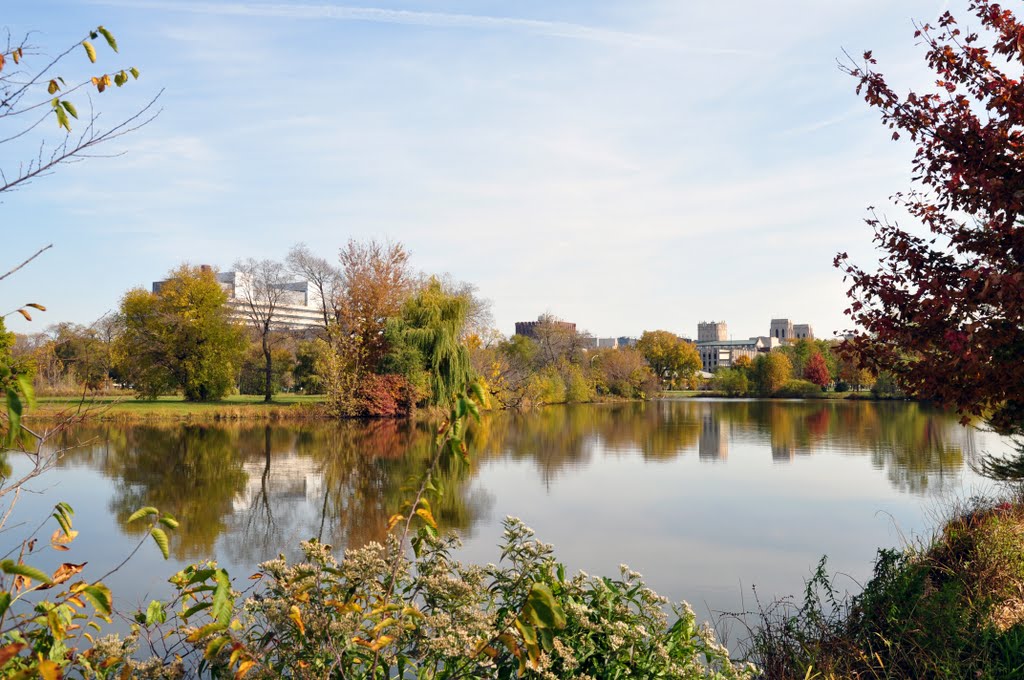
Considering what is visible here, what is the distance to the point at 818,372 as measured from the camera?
194 ft

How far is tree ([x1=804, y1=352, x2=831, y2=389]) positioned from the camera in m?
58.9

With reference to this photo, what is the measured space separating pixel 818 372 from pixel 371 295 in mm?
43296

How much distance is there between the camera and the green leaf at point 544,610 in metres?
1.83

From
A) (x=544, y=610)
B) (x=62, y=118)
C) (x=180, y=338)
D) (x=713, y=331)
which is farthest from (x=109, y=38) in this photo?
(x=713, y=331)

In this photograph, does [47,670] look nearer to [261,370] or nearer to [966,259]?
[966,259]

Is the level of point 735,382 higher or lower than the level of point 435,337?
lower

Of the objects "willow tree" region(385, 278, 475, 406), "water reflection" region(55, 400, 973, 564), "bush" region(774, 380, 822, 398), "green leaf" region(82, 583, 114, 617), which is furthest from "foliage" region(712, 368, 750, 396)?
"green leaf" region(82, 583, 114, 617)

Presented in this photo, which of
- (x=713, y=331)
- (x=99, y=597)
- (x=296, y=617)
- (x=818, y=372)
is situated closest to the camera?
(x=99, y=597)

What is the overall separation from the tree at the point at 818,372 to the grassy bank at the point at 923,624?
56.9 meters

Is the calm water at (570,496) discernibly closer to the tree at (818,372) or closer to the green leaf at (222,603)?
the green leaf at (222,603)

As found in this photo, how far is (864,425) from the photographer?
A: 24.6 metres

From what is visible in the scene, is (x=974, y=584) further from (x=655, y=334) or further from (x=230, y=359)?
(x=655, y=334)

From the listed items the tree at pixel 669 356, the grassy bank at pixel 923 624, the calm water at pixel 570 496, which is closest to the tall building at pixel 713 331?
the tree at pixel 669 356

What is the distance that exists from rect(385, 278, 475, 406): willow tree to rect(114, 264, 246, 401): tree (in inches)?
331
